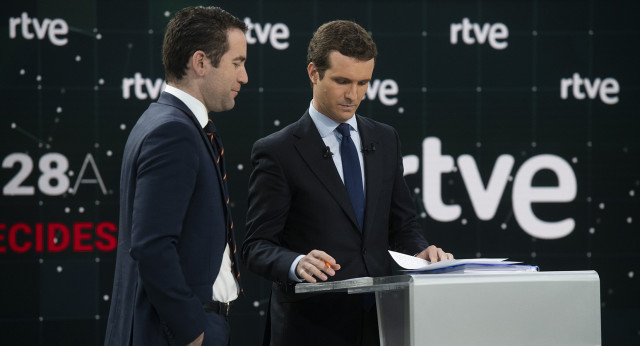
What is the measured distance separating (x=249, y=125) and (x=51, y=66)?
1.07 meters

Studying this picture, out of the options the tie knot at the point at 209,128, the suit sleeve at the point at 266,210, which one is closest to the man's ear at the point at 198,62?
the tie knot at the point at 209,128

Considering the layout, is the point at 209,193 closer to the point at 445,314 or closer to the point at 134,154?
the point at 134,154

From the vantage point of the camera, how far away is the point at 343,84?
2484mm

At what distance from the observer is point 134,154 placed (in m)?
1.86

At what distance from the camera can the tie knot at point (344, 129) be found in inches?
99.4

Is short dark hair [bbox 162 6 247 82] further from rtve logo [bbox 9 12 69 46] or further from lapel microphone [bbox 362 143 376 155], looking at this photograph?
rtve logo [bbox 9 12 69 46]

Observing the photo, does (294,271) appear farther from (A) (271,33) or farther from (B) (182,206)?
(A) (271,33)

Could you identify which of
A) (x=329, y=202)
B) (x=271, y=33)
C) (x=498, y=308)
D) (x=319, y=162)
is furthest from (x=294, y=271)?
(x=271, y=33)

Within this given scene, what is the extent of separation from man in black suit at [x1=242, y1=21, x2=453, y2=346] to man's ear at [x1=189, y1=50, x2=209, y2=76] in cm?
49

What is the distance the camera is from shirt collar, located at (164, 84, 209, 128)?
6.61 ft

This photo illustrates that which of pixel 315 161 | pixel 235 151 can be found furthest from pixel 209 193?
pixel 235 151

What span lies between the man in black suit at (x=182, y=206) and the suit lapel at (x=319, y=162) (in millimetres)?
403

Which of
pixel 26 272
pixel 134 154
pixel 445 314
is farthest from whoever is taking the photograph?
pixel 26 272

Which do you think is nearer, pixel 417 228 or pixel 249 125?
pixel 417 228
